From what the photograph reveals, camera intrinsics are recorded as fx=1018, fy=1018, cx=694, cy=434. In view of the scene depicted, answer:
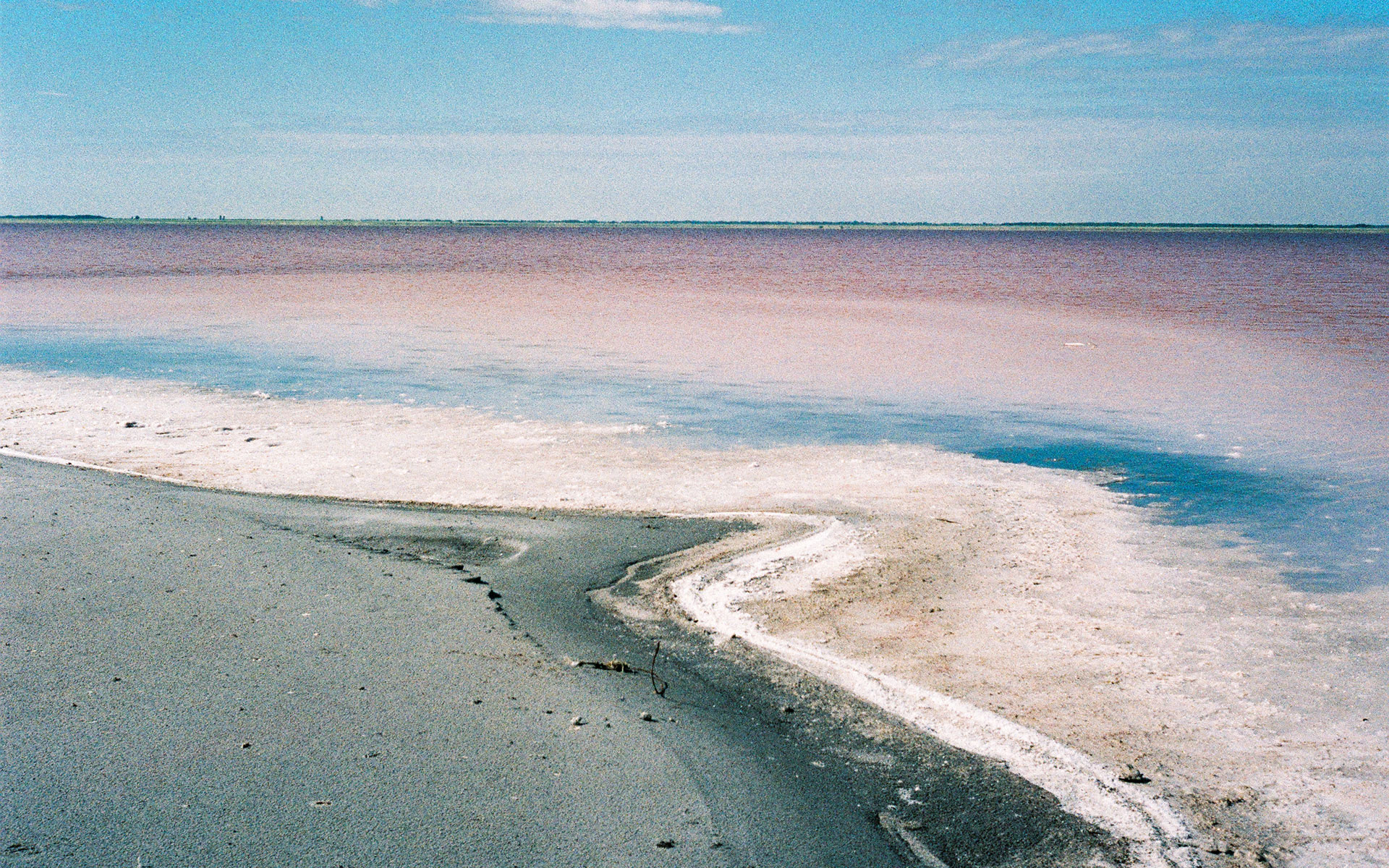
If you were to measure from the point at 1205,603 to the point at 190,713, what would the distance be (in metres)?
5.52

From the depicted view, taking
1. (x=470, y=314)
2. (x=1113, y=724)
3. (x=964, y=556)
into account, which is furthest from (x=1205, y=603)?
(x=470, y=314)

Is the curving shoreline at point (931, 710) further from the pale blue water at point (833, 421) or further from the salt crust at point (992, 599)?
the pale blue water at point (833, 421)

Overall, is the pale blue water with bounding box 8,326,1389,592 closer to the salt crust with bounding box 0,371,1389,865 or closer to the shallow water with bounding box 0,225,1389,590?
the shallow water with bounding box 0,225,1389,590

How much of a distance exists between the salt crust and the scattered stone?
0.05 m

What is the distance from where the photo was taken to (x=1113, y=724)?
14.8 feet

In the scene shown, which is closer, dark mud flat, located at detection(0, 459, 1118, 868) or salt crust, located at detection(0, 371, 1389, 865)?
dark mud flat, located at detection(0, 459, 1118, 868)

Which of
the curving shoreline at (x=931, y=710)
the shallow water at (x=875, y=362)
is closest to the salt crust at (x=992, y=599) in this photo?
the curving shoreline at (x=931, y=710)

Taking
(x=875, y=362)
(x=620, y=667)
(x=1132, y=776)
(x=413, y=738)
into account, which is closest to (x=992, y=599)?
(x=1132, y=776)

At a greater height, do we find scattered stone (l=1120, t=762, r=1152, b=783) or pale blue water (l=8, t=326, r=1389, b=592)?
pale blue water (l=8, t=326, r=1389, b=592)

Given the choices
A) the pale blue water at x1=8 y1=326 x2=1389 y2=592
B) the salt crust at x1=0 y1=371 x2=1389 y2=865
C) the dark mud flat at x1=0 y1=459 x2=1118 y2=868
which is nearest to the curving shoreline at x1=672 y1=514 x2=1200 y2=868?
the salt crust at x1=0 y1=371 x2=1389 y2=865

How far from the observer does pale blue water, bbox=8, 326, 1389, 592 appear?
7.97 m

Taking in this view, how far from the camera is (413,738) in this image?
4.04 meters

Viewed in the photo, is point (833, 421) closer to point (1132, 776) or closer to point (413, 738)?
point (1132, 776)

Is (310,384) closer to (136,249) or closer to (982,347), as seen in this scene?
(982,347)
